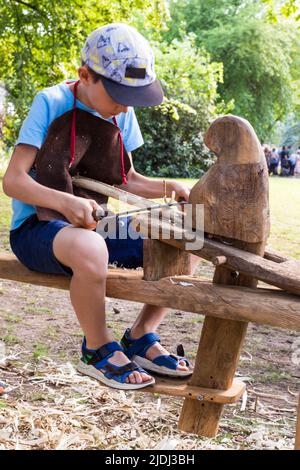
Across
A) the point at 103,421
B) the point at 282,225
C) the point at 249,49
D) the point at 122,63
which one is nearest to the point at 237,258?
the point at 122,63

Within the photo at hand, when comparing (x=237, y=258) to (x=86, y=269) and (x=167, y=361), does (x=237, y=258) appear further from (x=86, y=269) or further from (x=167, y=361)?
(x=167, y=361)

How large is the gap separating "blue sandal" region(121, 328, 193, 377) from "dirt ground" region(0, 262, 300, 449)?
0.50m

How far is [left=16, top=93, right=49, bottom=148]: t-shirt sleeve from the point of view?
288cm

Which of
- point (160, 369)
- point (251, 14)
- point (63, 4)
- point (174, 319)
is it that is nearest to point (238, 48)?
point (251, 14)

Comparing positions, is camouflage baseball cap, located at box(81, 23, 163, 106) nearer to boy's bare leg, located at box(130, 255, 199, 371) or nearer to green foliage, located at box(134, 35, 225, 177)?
boy's bare leg, located at box(130, 255, 199, 371)

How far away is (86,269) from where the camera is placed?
264 cm

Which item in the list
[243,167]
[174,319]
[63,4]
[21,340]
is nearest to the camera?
[243,167]

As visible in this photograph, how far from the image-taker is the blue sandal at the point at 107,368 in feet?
8.94

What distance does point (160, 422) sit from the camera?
3637 mm

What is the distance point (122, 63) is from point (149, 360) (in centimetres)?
127

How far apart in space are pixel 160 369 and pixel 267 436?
0.91m

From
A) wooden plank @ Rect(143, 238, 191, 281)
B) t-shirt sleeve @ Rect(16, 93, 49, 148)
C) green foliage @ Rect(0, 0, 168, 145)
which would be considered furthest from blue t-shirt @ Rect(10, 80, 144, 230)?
green foliage @ Rect(0, 0, 168, 145)

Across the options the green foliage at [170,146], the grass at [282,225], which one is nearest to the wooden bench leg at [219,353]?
the grass at [282,225]
